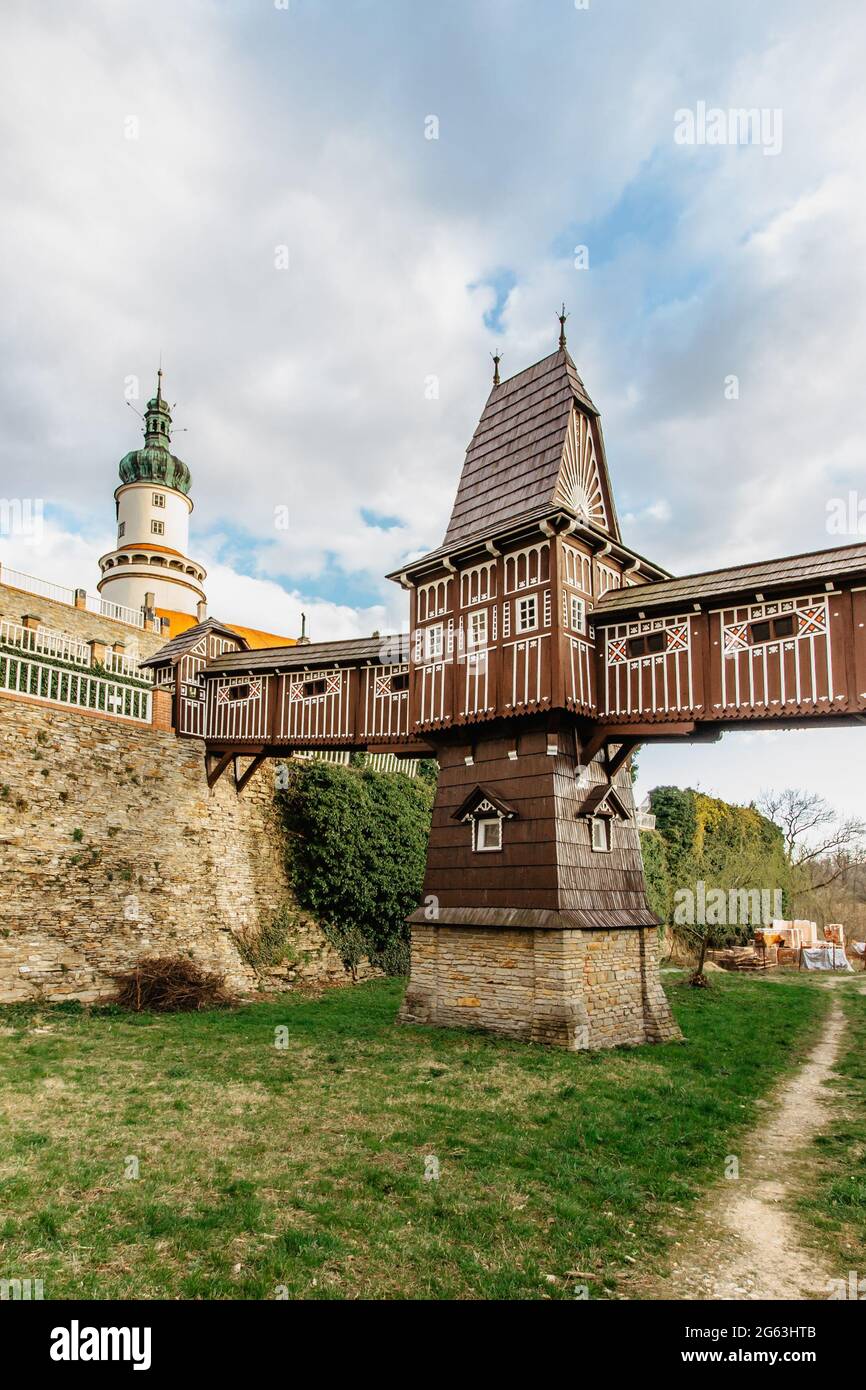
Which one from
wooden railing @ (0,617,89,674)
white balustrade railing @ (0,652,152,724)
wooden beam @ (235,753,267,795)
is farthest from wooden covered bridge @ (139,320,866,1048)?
wooden railing @ (0,617,89,674)

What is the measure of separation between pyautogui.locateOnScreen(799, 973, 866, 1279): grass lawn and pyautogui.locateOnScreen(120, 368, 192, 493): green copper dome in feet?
151

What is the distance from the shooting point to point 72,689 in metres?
17.6

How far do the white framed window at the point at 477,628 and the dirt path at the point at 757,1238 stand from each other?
9128 mm

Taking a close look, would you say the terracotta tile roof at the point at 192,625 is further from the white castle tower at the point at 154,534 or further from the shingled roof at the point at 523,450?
the shingled roof at the point at 523,450

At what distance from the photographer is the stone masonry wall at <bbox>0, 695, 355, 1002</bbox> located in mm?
15406

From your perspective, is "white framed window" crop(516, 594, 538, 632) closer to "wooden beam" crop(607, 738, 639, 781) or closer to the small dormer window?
"wooden beam" crop(607, 738, 639, 781)

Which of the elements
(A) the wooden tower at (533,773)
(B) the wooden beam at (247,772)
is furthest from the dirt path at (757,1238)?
(B) the wooden beam at (247,772)

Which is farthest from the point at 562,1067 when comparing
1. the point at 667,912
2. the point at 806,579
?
the point at 667,912

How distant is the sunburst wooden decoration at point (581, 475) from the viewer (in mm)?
15602

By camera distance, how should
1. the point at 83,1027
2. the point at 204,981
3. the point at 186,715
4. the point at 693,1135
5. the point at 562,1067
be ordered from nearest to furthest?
the point at 693,1135, the point at 562,1067, the point at 83,1027, the point at 204,981, the point at 186,715

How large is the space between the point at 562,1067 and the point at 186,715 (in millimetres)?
12696

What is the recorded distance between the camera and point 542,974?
13.5 metres

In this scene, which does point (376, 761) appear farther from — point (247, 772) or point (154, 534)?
point (154, 534)
